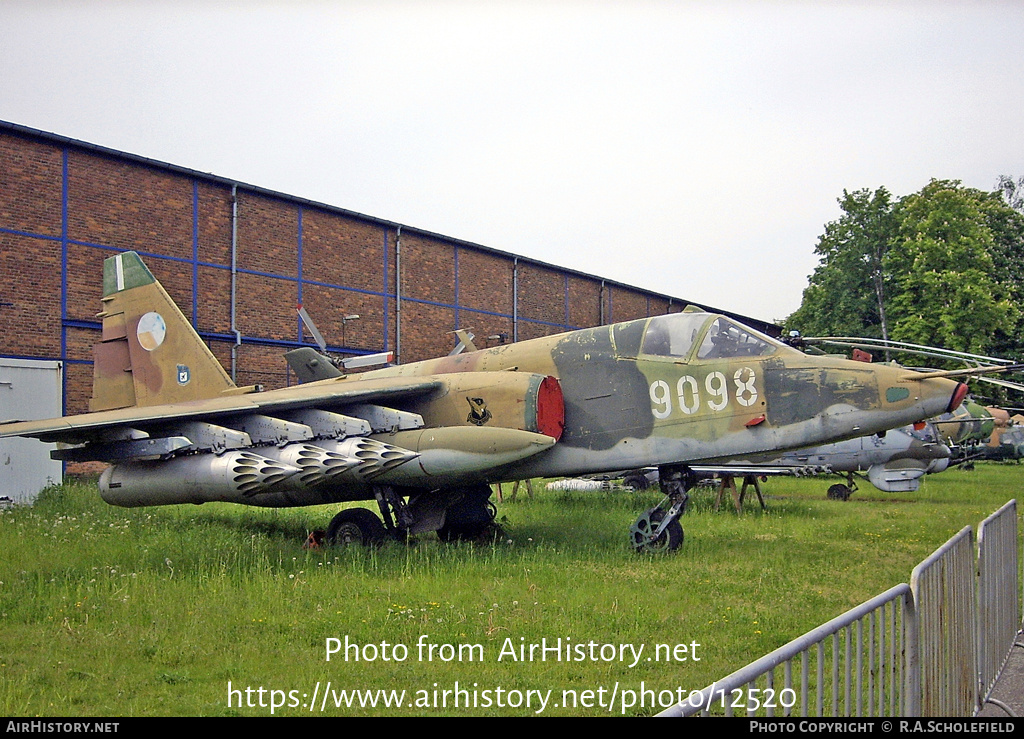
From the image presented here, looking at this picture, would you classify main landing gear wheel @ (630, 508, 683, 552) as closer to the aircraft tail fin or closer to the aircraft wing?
the aircraft wing

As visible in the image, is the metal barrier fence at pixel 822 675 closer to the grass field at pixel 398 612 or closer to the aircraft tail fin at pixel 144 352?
the grass field at pixel 398 612

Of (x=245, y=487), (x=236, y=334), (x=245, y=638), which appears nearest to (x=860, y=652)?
(x=245, y=638)

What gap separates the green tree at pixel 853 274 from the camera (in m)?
39.0

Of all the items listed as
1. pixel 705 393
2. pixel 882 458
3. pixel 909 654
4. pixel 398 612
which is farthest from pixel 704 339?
pixel 882 458

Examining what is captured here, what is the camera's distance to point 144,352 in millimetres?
12469

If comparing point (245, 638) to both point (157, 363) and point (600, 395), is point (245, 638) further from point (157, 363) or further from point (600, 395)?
point (157, 363)

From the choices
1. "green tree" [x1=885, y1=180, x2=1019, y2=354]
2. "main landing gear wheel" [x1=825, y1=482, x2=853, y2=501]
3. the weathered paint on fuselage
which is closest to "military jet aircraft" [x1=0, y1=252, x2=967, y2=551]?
the weathered paint on fuselage

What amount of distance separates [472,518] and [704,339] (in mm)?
4138

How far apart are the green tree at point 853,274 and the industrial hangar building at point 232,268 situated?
54.9ft

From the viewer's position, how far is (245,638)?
617 centimetres

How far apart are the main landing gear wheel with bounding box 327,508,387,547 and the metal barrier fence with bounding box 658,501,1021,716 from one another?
603 centimetres

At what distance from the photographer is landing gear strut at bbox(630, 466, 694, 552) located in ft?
31.8

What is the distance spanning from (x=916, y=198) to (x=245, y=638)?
126ft

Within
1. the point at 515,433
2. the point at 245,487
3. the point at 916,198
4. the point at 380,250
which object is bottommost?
the point at 245,487
